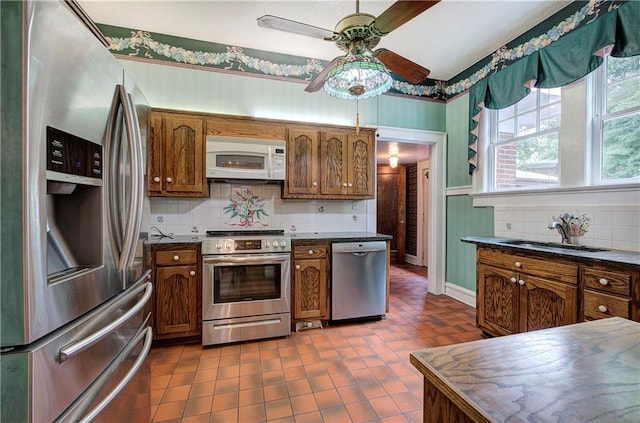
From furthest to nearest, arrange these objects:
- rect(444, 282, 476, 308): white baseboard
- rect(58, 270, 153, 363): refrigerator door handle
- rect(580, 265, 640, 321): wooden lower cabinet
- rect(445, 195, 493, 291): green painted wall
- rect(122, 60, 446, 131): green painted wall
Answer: rect(444, 282, 476, 308): white baseboard → rect(445, 195, 493, 291): green painted wall → rect(122, 60, 446, 131): green painted wall → rect(580, 265, 640, 321): wooden lower cabinet → rect(58, 270, 153, 363): refrigerator door handle

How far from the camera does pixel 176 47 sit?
9.81 feet

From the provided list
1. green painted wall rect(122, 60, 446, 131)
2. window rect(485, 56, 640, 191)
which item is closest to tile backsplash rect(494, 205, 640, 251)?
window rect(485, 56, 640, 191)

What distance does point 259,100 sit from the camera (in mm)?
3234

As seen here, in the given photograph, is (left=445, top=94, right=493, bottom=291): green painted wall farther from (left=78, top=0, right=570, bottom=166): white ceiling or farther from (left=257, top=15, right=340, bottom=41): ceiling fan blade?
(left=257, top=15, right=340, bottom=41): ceiling fan blade

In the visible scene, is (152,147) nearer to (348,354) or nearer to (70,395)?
(70,395)

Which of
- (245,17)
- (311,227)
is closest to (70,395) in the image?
(311,227)

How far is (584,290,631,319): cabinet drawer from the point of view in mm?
1586

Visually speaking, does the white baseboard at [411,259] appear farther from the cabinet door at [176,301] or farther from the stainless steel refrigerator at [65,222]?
the stainless steel refrigerator at [65,222]

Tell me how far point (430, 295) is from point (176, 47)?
4.28 meters

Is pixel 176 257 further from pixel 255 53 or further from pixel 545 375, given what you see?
pixel 545 375

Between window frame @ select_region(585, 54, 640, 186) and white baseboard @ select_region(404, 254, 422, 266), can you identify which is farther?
white baseboard @ select_region(404, 254, 422, 266)

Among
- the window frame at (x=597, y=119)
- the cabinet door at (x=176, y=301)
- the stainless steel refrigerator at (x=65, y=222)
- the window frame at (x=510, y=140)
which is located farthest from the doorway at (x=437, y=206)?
the stainless steel refrigerator at (x=65, y=222)

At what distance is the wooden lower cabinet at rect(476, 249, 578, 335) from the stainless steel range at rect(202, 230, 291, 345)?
1.78 meters

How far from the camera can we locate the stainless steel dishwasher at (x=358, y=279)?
2.86 m
